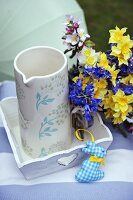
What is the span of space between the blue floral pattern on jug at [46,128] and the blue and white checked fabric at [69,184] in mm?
91

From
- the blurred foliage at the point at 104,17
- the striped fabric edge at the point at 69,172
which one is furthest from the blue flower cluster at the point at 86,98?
the blurred foliage at the point at 104,17

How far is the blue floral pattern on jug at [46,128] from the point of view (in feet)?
2.78

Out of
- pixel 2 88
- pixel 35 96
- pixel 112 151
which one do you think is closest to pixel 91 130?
pixel 112 151

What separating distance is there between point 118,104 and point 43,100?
0.15 m

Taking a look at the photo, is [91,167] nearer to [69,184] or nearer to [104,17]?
[69,184]

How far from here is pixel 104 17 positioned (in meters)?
2.40

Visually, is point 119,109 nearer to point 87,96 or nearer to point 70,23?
point 87,96

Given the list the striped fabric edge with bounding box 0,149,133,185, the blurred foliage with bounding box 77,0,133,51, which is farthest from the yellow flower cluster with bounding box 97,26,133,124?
the blurred foliage with bounding box 77,0,133,51

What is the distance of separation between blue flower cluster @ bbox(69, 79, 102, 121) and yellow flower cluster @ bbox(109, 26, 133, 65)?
79mm

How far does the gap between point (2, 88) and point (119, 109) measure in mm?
386

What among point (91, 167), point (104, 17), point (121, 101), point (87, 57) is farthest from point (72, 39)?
point (104, 17)

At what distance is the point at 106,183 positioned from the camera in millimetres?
862

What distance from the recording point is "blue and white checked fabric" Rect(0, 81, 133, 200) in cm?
85

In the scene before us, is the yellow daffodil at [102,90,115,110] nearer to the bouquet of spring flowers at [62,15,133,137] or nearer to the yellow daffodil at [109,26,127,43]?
the bouquet of spring flowers at [62,15,133,137]
